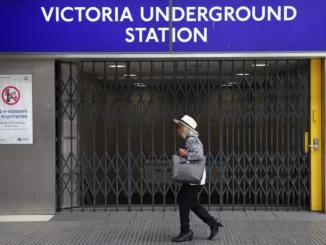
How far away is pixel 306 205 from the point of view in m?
9.00

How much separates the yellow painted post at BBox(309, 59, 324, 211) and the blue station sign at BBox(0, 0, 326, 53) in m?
0.52

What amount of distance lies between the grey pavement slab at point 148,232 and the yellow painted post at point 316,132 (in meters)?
0.79

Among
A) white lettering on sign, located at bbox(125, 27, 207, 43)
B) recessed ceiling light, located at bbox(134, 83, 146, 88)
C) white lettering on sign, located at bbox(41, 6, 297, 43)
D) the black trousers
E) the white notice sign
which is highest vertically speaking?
white lettering on sign, located at bbox(41, 6, 297, 43)

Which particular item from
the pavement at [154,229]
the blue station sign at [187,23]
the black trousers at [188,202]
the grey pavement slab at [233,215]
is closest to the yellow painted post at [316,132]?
the pavement at [154,229]

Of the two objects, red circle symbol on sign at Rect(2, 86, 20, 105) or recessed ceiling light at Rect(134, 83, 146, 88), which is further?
recessed ceiling light at Rect(134, 83, 146, 88)

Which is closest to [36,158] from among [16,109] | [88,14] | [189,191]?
[16,109]

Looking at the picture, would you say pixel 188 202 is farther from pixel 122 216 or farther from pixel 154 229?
pixel 122 216

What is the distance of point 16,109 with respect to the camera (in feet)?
28.1

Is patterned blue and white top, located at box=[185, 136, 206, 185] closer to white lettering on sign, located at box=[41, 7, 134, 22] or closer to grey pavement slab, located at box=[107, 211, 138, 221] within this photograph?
grey pavement slab, located at box=[107, 211, 138, 221]

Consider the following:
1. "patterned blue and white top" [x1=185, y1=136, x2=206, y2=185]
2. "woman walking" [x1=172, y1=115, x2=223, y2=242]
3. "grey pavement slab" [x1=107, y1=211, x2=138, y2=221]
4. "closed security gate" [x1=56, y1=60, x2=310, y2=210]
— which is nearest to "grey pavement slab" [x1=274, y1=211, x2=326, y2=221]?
"closed security gate" [x1=56, y1=60, x2=310, y2=210]

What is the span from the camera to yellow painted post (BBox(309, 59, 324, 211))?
8.64 metres

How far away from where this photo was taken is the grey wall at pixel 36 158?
28.0ft

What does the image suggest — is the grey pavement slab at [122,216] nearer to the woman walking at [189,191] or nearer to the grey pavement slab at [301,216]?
the woman walking at [189,191]

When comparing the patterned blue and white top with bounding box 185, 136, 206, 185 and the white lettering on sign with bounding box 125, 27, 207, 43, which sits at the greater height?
the white lettering on sign with bounding box 125, 27, 207, 43
